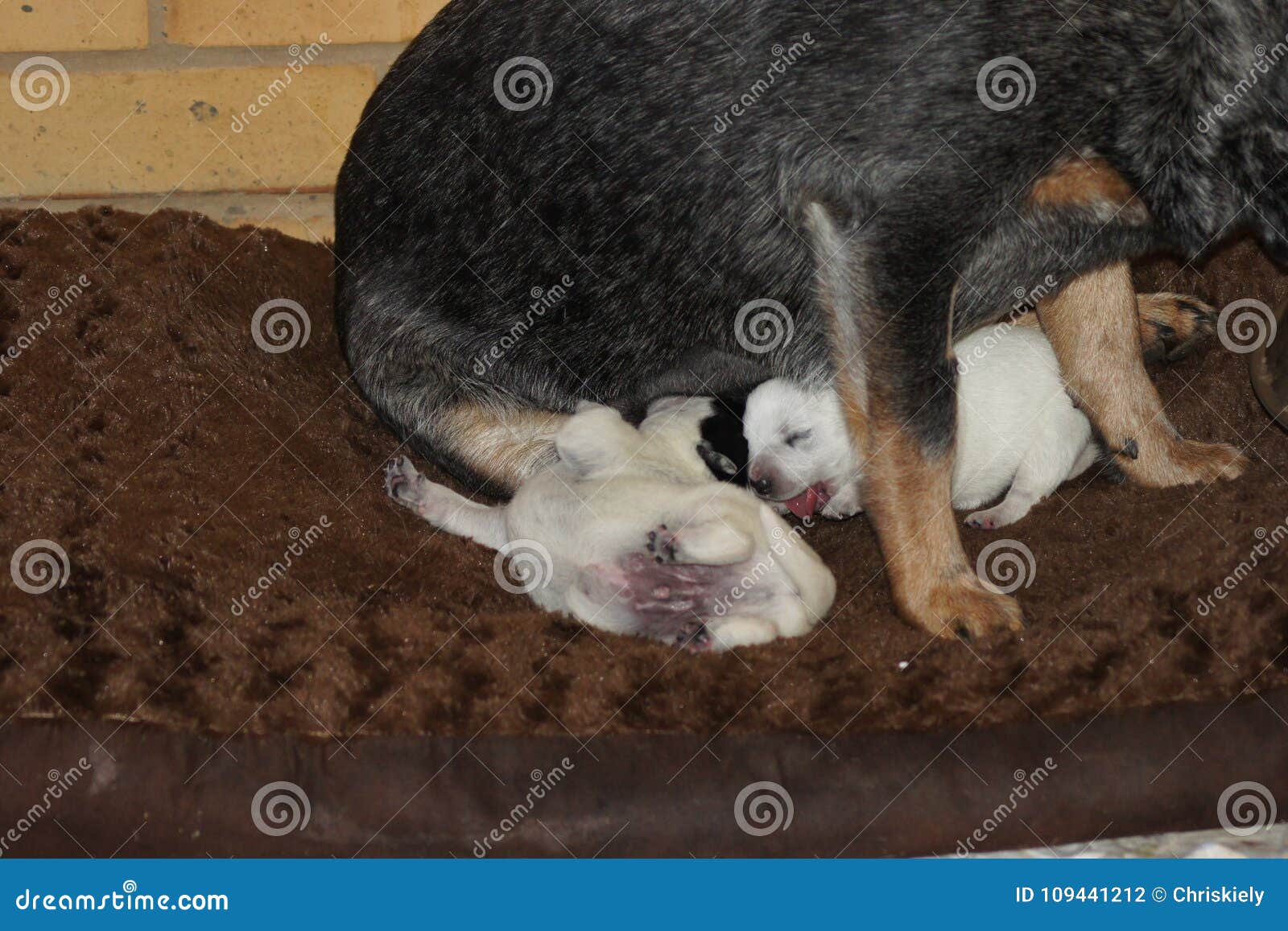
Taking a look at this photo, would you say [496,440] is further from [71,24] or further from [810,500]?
[71,24]

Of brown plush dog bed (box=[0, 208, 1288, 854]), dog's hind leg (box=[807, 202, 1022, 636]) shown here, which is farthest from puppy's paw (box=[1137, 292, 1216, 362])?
dog's hind leg (box=[807, 202, 1022, 636])

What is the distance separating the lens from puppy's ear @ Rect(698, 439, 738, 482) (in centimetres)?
231

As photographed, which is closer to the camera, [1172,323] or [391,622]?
[391,622]

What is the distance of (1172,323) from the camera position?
2754mm

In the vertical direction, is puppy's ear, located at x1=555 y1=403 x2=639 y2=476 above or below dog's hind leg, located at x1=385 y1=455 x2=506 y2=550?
above

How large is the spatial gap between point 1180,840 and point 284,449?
5.61ft

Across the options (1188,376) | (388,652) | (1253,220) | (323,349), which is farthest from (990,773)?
(323,349)

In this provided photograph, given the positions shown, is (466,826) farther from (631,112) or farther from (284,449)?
(631,112)

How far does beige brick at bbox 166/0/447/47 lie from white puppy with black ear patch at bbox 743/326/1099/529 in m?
1.67

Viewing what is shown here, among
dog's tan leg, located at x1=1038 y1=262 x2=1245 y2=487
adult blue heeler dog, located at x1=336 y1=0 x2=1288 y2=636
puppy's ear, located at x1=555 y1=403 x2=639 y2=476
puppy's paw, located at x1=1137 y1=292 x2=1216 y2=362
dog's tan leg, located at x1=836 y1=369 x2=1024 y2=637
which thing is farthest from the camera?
puppy's paw, located at x1=1137 y1=292 x2=1216 y2=362

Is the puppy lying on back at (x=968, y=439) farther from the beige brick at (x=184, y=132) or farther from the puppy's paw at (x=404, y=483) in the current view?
the beige brick at (x=184, y=132)

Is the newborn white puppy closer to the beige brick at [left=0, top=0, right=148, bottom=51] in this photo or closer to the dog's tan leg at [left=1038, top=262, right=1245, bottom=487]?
the dog's tan leg at [left=1038, top=262, right=1245, bottom=487]

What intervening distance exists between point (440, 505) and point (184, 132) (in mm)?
1670

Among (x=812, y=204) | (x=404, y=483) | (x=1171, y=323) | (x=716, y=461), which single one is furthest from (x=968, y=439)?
(x=404, y=483)
